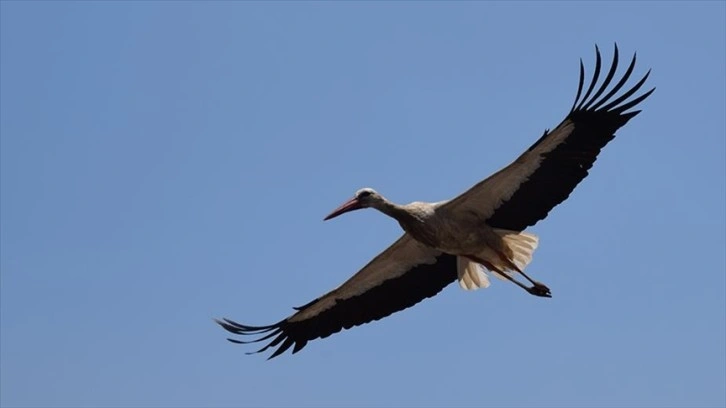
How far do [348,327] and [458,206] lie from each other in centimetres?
218

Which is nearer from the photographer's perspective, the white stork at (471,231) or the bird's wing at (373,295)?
the white stork at (471,231)

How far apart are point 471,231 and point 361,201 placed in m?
1.21

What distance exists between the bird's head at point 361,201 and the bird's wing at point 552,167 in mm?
746

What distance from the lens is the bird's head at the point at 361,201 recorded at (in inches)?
607

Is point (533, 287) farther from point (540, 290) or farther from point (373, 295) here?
point (373, 295)

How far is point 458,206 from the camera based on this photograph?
595 inches

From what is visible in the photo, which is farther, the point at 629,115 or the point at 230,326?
the point at 230,326

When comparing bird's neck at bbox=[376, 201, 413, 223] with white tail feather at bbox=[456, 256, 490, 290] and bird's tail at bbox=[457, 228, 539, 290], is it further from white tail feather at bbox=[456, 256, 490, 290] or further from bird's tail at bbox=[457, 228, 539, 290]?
white tail feather at bbox=[456, 256, 490, 290]

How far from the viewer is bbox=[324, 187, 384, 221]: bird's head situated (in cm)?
1541

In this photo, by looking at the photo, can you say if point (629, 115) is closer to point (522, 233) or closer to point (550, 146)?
point (550, 146)

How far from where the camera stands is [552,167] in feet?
48.3

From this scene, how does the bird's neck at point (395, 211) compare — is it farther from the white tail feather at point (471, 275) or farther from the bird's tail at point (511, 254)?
the white tail feather at point (471, 275)

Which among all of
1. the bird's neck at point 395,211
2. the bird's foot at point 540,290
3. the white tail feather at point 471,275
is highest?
the bird's neck at point 395,211

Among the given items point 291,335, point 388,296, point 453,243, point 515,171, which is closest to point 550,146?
point 515,171
